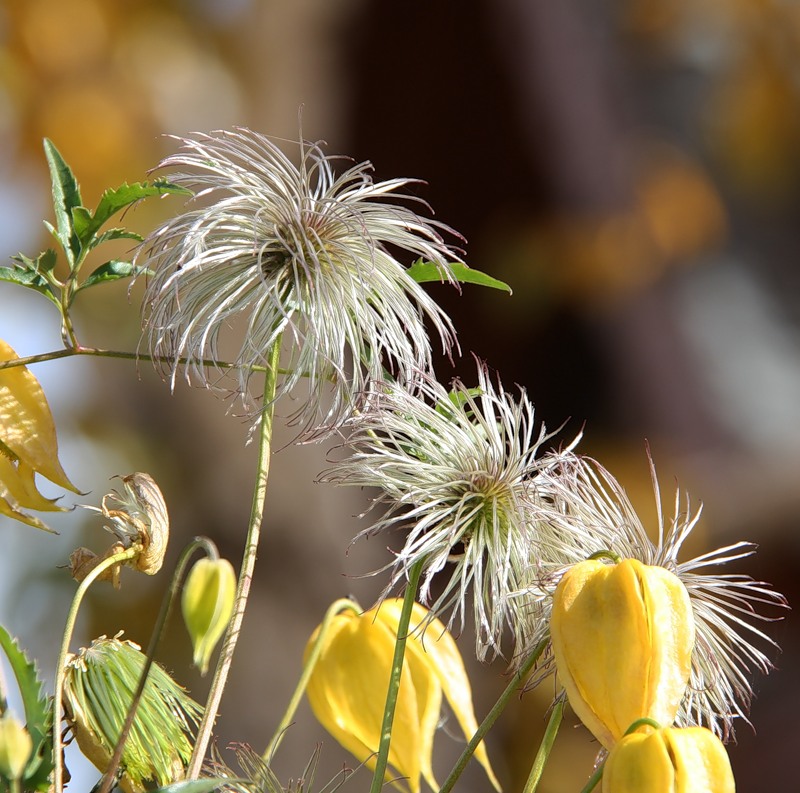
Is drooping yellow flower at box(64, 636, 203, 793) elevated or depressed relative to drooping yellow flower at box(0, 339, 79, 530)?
depressed

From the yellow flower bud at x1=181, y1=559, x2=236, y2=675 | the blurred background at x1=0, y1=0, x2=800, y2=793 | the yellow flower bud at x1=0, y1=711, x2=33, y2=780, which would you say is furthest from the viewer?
the blurred background at x1=0, y1=0, x2=800, y2=793

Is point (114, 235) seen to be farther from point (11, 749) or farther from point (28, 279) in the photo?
point (11, 749)

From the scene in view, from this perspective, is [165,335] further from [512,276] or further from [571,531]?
[512,276]

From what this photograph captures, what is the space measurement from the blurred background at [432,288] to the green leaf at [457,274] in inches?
A: 56.5

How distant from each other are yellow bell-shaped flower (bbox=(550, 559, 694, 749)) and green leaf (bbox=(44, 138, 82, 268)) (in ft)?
0.63

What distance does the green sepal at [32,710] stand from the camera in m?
0.28

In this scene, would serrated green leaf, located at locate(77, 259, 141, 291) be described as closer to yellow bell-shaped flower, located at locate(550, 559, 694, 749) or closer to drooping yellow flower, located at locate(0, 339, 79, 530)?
drooping yellow flower, located at locate(0, 339, 79, 530)

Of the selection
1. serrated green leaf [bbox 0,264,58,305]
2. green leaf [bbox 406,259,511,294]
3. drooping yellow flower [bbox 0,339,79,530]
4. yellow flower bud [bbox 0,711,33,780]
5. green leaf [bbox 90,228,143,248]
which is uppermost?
green leaf [bbox 90,228,143,248]

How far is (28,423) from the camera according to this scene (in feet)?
1.05

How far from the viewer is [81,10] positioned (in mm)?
2088

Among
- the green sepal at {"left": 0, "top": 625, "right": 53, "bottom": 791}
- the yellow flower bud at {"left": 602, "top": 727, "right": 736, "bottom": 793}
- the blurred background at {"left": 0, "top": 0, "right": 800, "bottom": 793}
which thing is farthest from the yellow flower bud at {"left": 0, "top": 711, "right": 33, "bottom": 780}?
the blurred background at {"left": 0, "top": 0, "right": 800, "bottom": 793}

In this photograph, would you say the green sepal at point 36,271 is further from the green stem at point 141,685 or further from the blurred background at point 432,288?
the blurred background at point 432,288

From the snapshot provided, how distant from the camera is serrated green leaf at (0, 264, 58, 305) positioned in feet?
1.07

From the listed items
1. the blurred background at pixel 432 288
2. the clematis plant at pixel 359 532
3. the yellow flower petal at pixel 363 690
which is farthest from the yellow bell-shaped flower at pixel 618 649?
the blurred background at pixel 432 288
